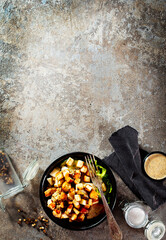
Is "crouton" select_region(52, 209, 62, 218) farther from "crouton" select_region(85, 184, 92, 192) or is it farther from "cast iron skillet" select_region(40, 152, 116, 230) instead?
"crouton" select_region(85, 184, 92, 192)

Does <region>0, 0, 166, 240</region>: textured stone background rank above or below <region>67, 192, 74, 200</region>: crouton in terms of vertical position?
above

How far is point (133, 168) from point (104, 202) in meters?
0.37

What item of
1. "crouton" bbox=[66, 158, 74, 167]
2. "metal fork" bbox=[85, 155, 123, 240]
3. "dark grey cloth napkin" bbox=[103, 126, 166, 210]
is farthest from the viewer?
"dark grey cloth napkin" bbox=[103, 126, 166, 210]

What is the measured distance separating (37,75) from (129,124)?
852mm

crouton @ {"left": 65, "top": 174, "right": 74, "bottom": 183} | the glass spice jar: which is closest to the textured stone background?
the glass spice jar

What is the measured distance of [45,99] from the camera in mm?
1936

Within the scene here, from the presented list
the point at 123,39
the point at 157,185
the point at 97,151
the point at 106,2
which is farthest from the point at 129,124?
the point at 106,2

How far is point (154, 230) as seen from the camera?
1.79 m

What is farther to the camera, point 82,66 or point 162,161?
point 82,66

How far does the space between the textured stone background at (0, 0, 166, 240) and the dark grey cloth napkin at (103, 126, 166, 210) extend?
0.32 feet

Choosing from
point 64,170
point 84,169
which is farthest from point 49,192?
point 84,169

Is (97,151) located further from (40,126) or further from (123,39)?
(123,39)

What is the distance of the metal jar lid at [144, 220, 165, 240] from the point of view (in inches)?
69.6

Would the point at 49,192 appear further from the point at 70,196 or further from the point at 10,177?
the point at 10,177
